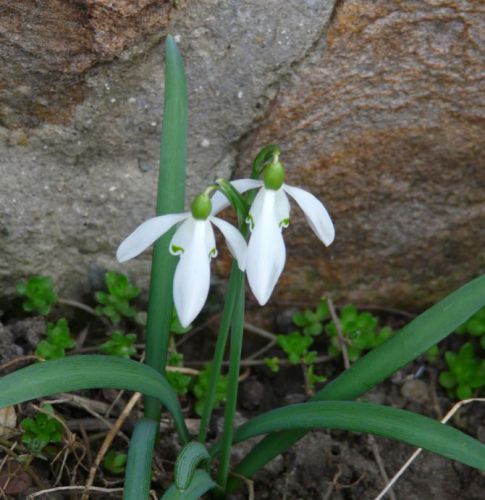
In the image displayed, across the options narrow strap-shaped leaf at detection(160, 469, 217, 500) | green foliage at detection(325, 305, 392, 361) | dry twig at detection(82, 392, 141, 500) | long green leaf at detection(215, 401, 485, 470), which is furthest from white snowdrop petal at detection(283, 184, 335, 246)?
green foliage at detection(325, 305, 392, 361)

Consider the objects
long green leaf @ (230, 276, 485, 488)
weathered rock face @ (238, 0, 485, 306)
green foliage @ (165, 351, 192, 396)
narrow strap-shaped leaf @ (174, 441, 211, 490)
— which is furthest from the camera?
green foliage @ (165, 351, 192, 396)

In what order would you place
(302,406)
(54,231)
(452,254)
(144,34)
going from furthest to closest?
(452,254) → (54,231) → (144,34) → (302,406)

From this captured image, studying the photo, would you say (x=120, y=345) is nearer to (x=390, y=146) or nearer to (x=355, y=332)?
(x=355, y=332)

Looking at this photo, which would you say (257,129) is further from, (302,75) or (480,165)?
(480,165)

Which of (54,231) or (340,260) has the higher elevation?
(340,260)

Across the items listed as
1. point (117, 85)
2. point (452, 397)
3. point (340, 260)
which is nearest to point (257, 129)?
point (117, 85)

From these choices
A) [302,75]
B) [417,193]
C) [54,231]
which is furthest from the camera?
[417,193]

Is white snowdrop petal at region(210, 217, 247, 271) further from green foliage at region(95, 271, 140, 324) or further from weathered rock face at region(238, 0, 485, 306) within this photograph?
green foliage at region(95, 271, 140, 324)

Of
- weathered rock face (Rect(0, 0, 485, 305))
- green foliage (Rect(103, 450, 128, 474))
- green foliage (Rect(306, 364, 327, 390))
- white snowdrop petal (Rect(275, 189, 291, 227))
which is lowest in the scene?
green foliage (Rect(103, 450, 128, 474))

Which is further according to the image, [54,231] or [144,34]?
[54,231]
